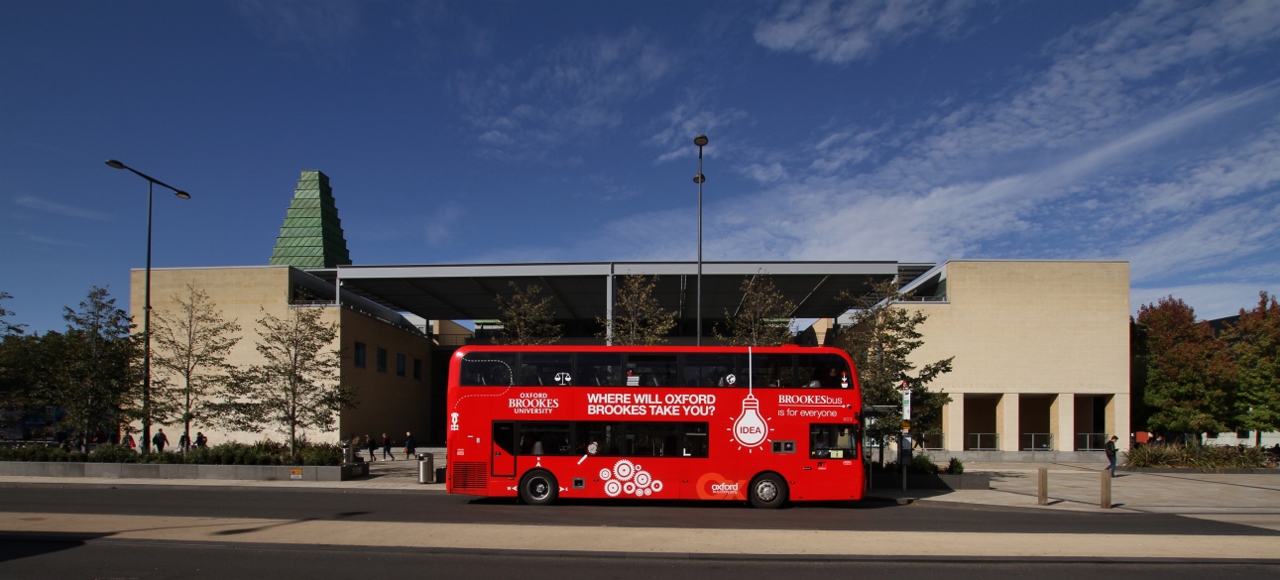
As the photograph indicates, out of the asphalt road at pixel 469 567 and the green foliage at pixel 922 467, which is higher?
the asphalt road at pixel 469 567

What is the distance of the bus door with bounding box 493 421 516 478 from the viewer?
16.3 meters

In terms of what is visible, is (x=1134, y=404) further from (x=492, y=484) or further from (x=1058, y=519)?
(x=492, y=484)

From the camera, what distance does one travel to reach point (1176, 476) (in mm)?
26000

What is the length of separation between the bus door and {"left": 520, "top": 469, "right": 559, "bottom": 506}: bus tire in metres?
0.36

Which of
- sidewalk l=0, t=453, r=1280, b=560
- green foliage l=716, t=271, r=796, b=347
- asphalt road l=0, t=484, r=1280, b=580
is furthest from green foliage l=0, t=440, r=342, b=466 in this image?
green foliage l=716, t=271, r=796, b=347

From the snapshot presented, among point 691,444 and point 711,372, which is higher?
point 711,372

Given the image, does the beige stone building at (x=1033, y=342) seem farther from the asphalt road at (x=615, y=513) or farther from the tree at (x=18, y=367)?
the tree at (x=18, y=367)

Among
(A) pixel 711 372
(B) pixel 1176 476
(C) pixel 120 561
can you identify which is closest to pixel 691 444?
(A) pixel 711 372

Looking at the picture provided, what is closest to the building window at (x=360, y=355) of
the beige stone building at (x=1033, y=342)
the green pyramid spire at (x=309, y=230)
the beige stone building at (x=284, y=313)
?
the beige stone building at (x=284, y=313)

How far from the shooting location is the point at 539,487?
1641 cm

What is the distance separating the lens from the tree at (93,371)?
82.6 feet

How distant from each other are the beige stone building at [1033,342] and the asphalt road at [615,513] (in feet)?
68.3

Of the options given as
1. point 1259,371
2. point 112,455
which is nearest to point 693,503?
point 112,455

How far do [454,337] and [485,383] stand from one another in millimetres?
45287
